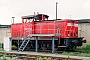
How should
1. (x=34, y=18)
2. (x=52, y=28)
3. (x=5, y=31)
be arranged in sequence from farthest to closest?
(x=5, y=31) → (x=34, y=18) → (x=52, y=28)

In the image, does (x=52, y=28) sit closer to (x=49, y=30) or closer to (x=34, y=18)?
(x=49, y=30)

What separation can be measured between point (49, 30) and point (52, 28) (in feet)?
1.35

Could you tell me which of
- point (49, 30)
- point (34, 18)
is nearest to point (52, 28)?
point (49, 30)

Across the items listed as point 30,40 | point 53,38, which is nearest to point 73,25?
point 53,38

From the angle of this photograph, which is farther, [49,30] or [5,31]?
[5,31]

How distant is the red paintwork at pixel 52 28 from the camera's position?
67.6ft

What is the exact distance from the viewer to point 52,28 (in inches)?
827

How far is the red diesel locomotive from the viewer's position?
66.6 ft

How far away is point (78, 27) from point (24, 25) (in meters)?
5.39

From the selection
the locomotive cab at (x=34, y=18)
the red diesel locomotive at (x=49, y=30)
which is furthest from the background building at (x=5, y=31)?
the locomotive cab at (x=34, y=18)

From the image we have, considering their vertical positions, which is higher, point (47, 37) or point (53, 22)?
point (53, 22)

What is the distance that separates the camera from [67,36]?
20344mm

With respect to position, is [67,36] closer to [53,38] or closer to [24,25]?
[53,38]

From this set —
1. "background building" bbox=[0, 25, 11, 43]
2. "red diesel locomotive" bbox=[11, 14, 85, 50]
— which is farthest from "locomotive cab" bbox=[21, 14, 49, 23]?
"background building" bbox=[0, 25, 11, 43]
